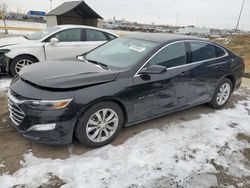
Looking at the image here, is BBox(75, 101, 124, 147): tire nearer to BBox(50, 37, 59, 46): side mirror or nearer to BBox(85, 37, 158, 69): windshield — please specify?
BBox(85, 37, 158, 69): windshield

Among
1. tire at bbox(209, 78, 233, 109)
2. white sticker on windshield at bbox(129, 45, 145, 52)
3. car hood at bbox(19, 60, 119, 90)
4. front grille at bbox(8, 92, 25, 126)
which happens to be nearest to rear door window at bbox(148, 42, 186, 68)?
white sticker on windshield at bbox(129, 45, 145, 52)

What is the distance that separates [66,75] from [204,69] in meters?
2.53

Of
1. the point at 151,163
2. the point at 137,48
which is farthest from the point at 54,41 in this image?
the point at 151,163

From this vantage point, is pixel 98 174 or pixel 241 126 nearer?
pixel 98 174

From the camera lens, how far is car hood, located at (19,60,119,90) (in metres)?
2.61

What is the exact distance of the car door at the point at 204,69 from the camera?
12.6ft

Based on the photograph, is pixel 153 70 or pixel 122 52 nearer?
pixel 153 70

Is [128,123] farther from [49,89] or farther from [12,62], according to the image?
[12,62]

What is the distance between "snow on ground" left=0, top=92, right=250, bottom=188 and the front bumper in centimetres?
28

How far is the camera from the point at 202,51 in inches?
159

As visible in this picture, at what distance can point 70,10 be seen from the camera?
45.9 feet

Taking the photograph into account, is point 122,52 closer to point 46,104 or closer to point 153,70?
point 153,70

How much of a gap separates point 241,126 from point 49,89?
335 centimetres

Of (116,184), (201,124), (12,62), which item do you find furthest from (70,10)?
(116,184)
